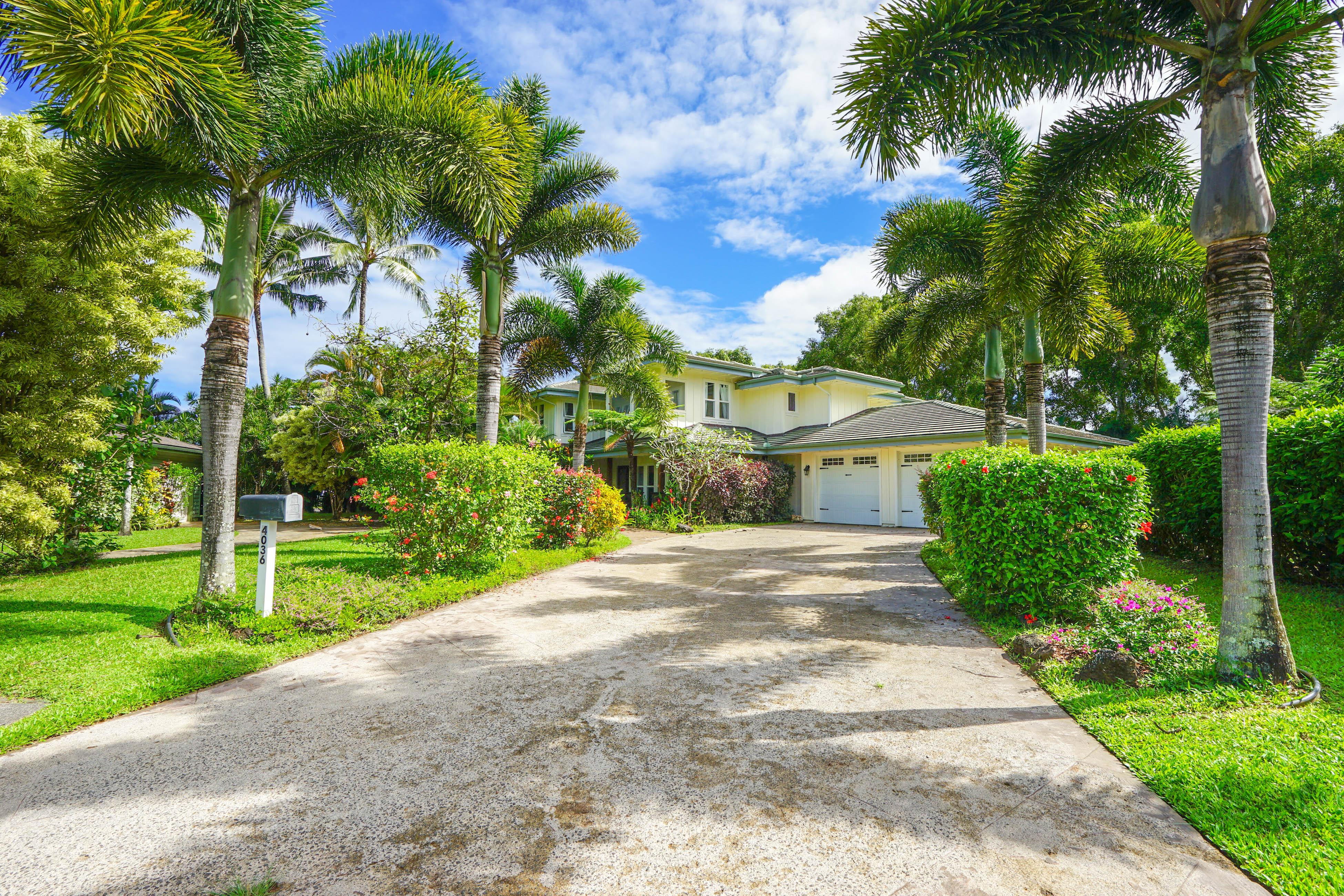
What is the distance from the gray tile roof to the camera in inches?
726

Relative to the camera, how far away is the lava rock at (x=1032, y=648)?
5.38 metres

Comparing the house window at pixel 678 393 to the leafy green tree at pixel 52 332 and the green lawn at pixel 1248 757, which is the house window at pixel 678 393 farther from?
the green lawn at pixel 1248 757

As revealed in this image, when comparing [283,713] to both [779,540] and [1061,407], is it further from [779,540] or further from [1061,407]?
[1061,407]

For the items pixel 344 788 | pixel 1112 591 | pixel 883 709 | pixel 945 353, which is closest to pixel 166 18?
pixel 344 788

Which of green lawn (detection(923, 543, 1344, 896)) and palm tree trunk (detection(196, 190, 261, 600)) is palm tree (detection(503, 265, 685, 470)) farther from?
green lawn (detection(923, 543, 1344, 896))

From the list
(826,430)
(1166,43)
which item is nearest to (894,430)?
(826,430)

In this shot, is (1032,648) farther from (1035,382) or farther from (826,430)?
(826,430)

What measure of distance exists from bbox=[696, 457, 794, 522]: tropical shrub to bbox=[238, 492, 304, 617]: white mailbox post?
14349 mm

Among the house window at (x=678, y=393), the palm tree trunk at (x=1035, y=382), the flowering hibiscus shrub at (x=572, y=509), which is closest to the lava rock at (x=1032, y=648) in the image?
the palm tree trunk at (x=1035, y=382)

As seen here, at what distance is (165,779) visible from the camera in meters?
3.42

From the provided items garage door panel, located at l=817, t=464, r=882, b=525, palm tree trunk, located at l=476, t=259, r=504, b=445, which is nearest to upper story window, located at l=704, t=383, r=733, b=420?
garage door panel, located at l=817, t=464, r=882, b=525

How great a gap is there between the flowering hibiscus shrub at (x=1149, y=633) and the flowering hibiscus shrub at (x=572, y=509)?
354 inches

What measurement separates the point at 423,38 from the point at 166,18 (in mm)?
3943

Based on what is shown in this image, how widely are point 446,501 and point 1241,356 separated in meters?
8.73
